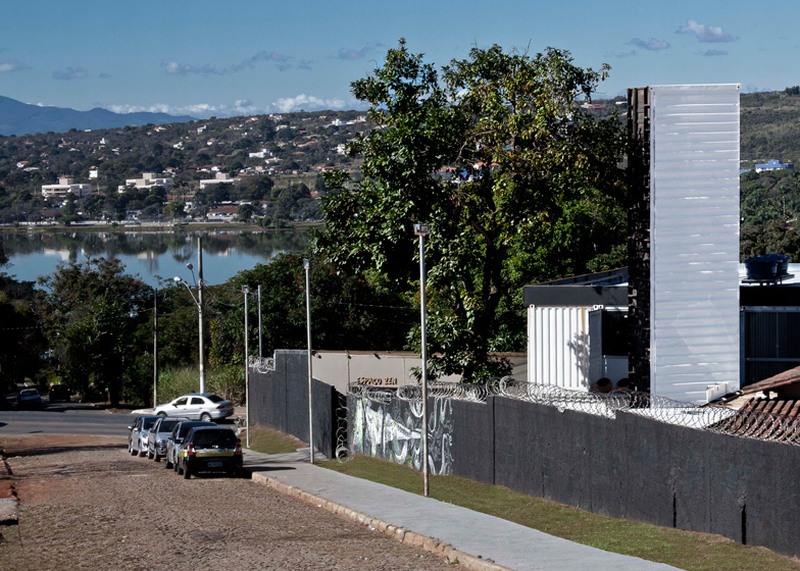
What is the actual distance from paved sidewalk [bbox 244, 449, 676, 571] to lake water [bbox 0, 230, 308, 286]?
9906cm

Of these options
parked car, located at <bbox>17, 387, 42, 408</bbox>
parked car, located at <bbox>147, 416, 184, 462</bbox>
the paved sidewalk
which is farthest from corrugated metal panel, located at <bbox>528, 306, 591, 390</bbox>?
parked car, located at <bbox>17, 387, 42, 408</bbox>

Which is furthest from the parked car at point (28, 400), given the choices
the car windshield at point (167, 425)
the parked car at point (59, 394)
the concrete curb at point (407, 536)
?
the concrete curb at point (407, 536)

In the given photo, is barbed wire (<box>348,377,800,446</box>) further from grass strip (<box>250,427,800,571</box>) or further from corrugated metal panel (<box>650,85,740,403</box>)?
corrugated metal panel (<box>650,85,740,403</box>)

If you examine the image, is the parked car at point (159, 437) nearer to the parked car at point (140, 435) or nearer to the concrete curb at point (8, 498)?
the parked car at point (140, 435)

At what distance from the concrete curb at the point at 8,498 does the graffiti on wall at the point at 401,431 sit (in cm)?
880

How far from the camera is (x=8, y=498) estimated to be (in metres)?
23.4

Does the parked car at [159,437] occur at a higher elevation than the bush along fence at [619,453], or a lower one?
lower

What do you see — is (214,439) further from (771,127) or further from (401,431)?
(771,127)

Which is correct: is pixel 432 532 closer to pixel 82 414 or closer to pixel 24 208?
pixel 82 414

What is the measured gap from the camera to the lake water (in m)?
132

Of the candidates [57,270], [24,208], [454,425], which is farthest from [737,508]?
[24,208]

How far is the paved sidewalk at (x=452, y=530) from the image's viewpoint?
13.4 meters

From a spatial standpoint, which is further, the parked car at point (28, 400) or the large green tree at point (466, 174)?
the parked car at point (28, 400)

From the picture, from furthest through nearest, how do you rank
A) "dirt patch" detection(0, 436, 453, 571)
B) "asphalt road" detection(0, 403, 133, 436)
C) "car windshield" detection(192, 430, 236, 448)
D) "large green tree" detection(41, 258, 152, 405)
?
"large green tree" detection(41, 258, 152, 405)
"asphalt road" detection(0, 403, 133, 436)
"car windshield" detection(192, 430, 236, 448)
"dirt patch" detection(0, 436, 453, 571)
